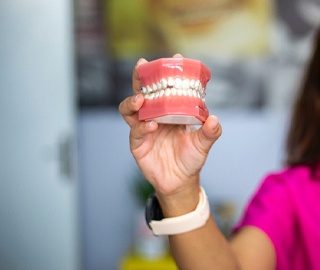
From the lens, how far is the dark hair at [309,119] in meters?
1.42

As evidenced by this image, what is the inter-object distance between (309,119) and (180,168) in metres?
0.57

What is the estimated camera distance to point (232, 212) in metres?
2.85

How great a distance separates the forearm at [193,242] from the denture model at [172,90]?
16 centimetres

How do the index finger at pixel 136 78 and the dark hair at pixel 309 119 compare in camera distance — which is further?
the dark hair at pixel 309 119

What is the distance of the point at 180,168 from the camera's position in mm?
999

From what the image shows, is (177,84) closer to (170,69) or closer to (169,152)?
(170,69)

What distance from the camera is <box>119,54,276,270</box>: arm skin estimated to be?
95 centimetres

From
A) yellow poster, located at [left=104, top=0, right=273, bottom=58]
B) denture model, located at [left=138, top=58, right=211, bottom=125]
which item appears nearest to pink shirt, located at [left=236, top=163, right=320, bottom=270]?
denture model, located at [left=138, top=58, right=211, bottom=125]

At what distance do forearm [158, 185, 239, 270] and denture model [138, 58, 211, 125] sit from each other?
162mm

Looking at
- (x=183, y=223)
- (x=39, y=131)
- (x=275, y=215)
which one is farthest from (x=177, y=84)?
(x=39, y=131)

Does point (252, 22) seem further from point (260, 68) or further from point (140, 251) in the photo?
point (140, 251)

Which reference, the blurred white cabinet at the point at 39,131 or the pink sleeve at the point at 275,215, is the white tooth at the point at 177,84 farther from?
the blurred white cabinet at the point at 39,131

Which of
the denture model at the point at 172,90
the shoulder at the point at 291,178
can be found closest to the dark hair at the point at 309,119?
the shoulder at the point at 291,178

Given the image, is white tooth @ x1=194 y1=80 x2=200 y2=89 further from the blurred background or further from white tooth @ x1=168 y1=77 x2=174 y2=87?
the blurred background
